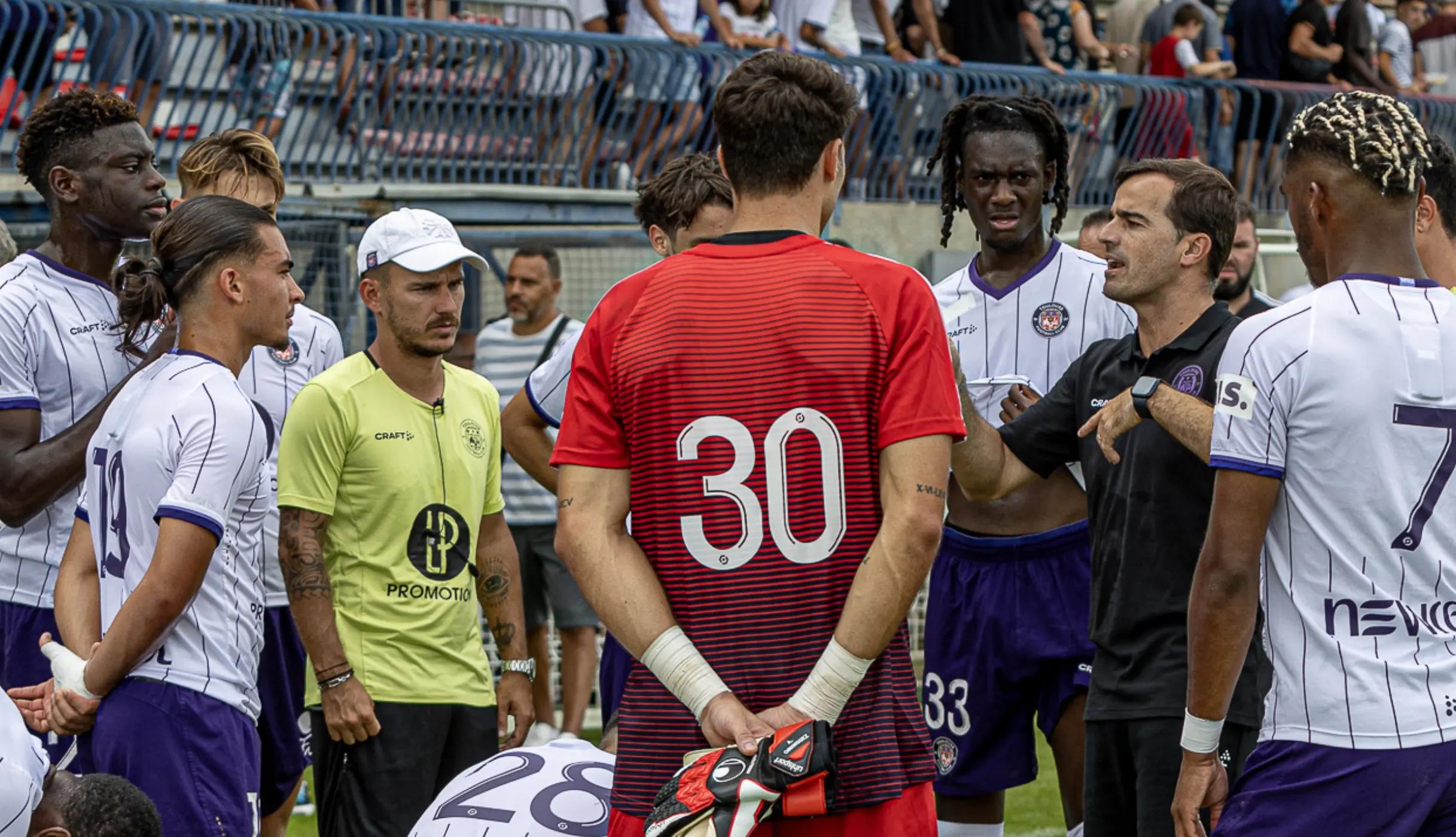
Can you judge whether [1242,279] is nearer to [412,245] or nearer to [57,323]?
[412,245]

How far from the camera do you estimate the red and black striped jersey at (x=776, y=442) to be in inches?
126

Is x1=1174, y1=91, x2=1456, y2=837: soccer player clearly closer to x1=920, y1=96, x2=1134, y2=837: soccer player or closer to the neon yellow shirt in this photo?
x1=920, y1=96, x2=1134, y2=837: soccer player

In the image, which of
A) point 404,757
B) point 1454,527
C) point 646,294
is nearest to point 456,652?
point 404,757

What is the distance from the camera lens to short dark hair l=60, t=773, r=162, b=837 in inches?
130

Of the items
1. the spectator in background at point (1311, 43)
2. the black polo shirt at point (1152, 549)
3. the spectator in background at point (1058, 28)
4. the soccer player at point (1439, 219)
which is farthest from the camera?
the spectator in background at point (1311, 43)

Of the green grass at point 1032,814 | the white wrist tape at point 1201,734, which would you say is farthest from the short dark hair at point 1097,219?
the white wrist tape at point 1201,734

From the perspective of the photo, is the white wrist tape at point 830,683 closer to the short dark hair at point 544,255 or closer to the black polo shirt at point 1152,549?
the black polo shirt at point 1152,549

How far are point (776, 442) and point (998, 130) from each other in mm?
2660

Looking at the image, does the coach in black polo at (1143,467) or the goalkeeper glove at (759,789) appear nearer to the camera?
the goalkeeper glove at (759,789)

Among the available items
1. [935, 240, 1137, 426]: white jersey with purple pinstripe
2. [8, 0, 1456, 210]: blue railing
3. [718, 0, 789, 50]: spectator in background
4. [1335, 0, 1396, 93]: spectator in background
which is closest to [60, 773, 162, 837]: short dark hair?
[935, 240, 1137, 426]: white jersey with purple pinstripe

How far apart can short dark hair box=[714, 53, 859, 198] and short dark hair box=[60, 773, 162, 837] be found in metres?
1.66

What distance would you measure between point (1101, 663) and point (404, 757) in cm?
190

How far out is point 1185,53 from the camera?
16.2 metres

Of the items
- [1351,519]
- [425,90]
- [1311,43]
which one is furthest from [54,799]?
[1311,43]
